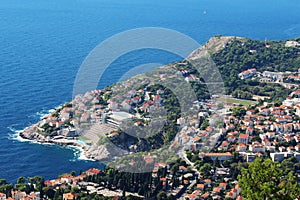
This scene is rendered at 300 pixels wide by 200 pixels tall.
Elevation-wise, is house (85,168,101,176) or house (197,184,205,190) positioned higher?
house (85,168,101,176)

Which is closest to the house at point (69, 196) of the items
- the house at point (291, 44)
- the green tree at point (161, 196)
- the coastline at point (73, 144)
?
the green tree at point (161, 196)

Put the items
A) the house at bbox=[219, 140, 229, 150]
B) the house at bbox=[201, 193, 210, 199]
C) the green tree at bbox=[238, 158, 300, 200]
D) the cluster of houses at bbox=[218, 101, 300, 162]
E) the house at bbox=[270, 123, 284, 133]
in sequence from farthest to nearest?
the house at bbox=[270, 123, 284, 133] → the house at bbox=[219, 140, 229, 150] → the cluster of houses at bbox=[218, 101, 300, 162] → the house at bbox=[201, 193, 210, 199] → the green tree at bbox=[238, 158, 300, 200]

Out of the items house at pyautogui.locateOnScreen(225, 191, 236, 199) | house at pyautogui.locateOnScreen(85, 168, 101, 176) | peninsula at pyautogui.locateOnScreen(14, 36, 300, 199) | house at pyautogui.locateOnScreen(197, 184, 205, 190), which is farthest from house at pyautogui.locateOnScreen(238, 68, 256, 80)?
house at pyautogui.locateOnScreen(225, 191, 236, 199)

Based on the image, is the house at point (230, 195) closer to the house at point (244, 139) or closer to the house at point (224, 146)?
the house at point (224, 146)

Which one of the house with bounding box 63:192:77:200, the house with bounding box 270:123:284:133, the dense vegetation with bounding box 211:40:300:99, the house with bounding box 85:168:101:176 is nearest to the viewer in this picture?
the house with bounding box 63:192:77:200

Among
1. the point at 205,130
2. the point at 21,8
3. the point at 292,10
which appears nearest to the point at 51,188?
the point at 205,130

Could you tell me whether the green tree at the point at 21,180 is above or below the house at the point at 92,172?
below

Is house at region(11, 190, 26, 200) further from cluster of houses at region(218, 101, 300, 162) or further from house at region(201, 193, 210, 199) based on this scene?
cluster of houses at region(218, 101, 300, 162)

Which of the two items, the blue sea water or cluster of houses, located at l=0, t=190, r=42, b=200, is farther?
the blue sea water
